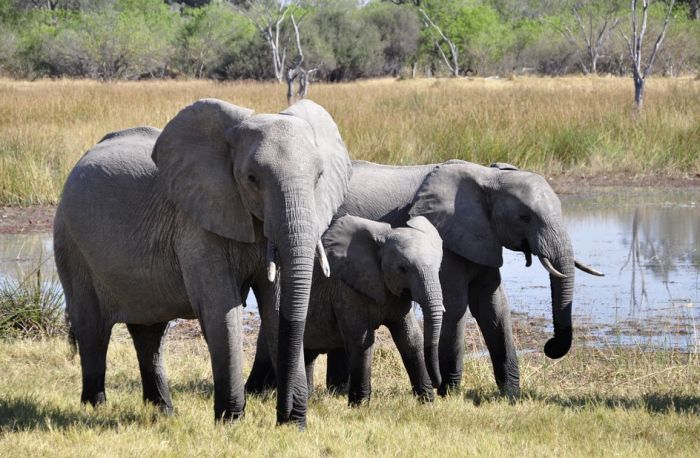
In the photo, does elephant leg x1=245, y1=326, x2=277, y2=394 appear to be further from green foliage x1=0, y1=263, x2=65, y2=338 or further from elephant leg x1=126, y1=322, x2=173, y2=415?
green foliage x1=0, y1=263, x2=65, y2=338

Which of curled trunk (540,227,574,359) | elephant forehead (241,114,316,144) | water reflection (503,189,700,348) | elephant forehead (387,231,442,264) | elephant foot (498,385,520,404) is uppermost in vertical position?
elephant forehead (241,114,316,144)

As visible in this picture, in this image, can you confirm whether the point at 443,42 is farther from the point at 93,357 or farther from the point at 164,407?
the point at 93,357

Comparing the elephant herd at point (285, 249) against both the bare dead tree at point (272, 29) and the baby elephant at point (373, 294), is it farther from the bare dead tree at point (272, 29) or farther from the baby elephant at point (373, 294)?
the bare dead tree at point (272, 29)

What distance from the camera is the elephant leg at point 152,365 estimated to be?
677 centimetres

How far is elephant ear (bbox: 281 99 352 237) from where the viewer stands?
5625 mm

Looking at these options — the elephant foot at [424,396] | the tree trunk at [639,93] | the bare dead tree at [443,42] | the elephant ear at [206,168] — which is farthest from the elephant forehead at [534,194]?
the bare dead tree at [443,42]

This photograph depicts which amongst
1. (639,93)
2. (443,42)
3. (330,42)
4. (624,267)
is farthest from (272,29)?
(624,267)

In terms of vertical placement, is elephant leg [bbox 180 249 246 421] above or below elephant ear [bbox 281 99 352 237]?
below

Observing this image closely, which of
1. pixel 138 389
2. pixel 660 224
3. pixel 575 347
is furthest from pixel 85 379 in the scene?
pixel 660 224

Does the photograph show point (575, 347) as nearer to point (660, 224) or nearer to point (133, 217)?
point (133, 217)

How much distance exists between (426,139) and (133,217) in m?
12.1

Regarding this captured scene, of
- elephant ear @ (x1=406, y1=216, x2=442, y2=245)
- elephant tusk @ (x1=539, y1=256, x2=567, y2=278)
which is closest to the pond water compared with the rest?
elephant tusk @ (x1=539, y1=256, x2=567, y2=278)

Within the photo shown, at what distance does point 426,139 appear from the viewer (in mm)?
18094

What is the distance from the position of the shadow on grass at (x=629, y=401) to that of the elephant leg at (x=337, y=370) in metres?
0.95
